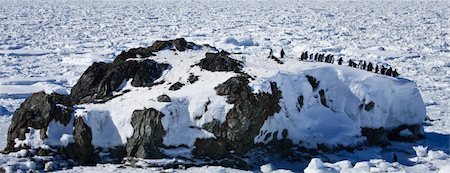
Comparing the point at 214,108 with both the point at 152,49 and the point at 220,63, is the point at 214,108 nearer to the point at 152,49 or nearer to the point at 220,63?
the point at 220,63

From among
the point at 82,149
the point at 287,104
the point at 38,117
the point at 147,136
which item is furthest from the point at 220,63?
the point at 38,117

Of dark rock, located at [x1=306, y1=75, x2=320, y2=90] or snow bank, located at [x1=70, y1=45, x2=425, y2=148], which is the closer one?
snow bank, located at [x1=70, y1=45, x2=425, y2=148]

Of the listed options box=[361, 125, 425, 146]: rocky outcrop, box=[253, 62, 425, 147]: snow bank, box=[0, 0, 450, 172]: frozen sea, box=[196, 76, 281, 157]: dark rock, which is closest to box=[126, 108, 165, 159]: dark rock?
box=[0, 0, 450, 172]: frozen sea

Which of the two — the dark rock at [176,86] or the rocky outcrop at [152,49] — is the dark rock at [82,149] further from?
the rocky outcrop at [152,49]

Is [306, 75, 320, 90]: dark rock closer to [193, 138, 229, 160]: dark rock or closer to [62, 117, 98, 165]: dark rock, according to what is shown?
[193, 138, 229, 160]: dark rock

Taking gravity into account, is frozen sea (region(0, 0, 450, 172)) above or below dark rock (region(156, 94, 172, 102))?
above
